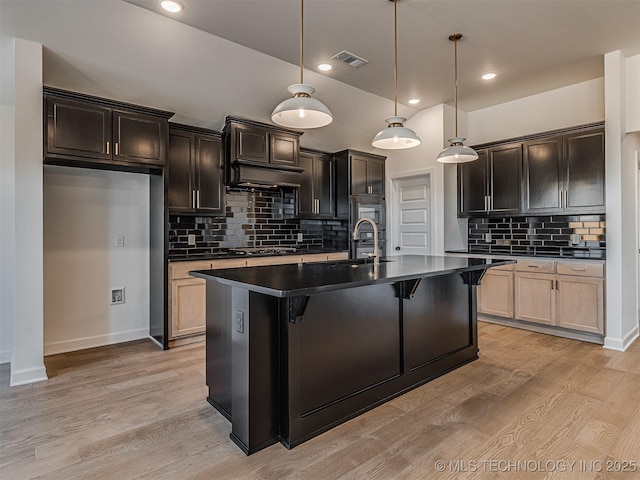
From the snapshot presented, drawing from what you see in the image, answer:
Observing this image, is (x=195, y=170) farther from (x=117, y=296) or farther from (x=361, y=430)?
(x=361, y=430)

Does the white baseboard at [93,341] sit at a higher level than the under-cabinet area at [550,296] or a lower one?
lower

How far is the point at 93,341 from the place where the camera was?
3.90 meters

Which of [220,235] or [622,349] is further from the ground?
[220,235]

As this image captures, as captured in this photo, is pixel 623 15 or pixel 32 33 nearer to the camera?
pixel 32 33

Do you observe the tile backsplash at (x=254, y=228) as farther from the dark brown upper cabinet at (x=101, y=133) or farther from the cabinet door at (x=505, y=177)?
the cabinet door at (x=505, y=177)

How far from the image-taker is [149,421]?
237 centimetres

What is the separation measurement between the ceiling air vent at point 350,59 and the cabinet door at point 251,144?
123 cm

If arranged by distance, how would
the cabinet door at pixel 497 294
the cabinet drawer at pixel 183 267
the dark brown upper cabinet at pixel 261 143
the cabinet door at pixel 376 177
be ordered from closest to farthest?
the cabinet drawer at pixel 183 267
the dark brown upper cabinet at pixel 261 143
the cabinet door at pixel 497 294
the cabinet door at pixel 376 177

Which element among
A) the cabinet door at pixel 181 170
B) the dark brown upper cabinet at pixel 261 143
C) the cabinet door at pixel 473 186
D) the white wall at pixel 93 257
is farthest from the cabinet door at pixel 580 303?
the white wall at pixel 93 257

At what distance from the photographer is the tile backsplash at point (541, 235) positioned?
441 centimetres

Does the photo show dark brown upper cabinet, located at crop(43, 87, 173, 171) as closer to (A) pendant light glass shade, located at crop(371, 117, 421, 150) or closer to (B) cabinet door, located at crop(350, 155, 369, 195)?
(A) pendant light glass shade, located at crop(371, 117, 421, 150)

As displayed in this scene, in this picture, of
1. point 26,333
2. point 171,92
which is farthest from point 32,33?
point 26,333

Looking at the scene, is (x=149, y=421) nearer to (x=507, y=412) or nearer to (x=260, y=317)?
(x=260, y=317)

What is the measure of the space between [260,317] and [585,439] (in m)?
1.99
